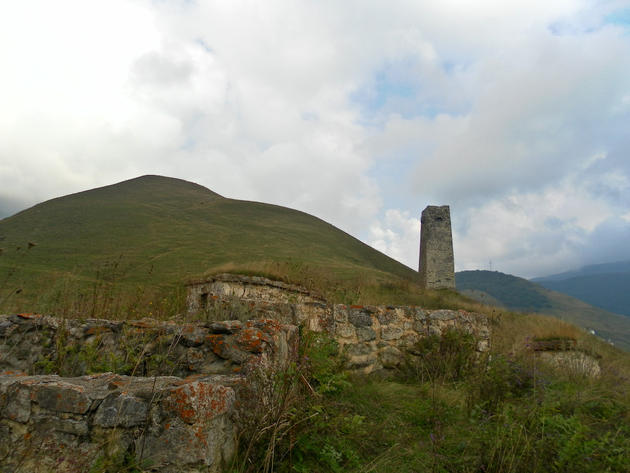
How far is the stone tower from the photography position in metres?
24.1

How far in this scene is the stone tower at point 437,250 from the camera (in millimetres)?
24094

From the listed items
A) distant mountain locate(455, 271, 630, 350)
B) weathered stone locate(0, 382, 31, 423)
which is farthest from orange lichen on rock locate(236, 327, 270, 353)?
distant mountain locate(455, 271, 630, 350)

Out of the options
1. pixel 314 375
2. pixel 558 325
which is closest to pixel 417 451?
pixel 314 375

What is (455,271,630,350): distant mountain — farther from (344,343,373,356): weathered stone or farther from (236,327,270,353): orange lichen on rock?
(236,327,270,353): orange lichen on rock

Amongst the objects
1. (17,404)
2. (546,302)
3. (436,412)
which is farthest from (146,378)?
(546,302)

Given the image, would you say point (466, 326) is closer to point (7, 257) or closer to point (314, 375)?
point (314, 375)

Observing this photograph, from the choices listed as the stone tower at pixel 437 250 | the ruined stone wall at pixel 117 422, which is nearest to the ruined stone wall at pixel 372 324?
the ruined stone wall at pixel 117 422

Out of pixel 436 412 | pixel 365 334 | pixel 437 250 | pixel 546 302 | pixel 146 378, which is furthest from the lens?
pixel 546 302

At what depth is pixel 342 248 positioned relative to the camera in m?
35.6

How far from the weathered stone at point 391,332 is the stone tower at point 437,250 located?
18308 millimetres

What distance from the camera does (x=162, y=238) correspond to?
90.7ft

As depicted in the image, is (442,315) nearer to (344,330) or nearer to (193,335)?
(344,330)

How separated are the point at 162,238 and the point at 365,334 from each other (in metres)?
24.6

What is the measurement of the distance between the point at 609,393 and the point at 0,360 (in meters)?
7.12
